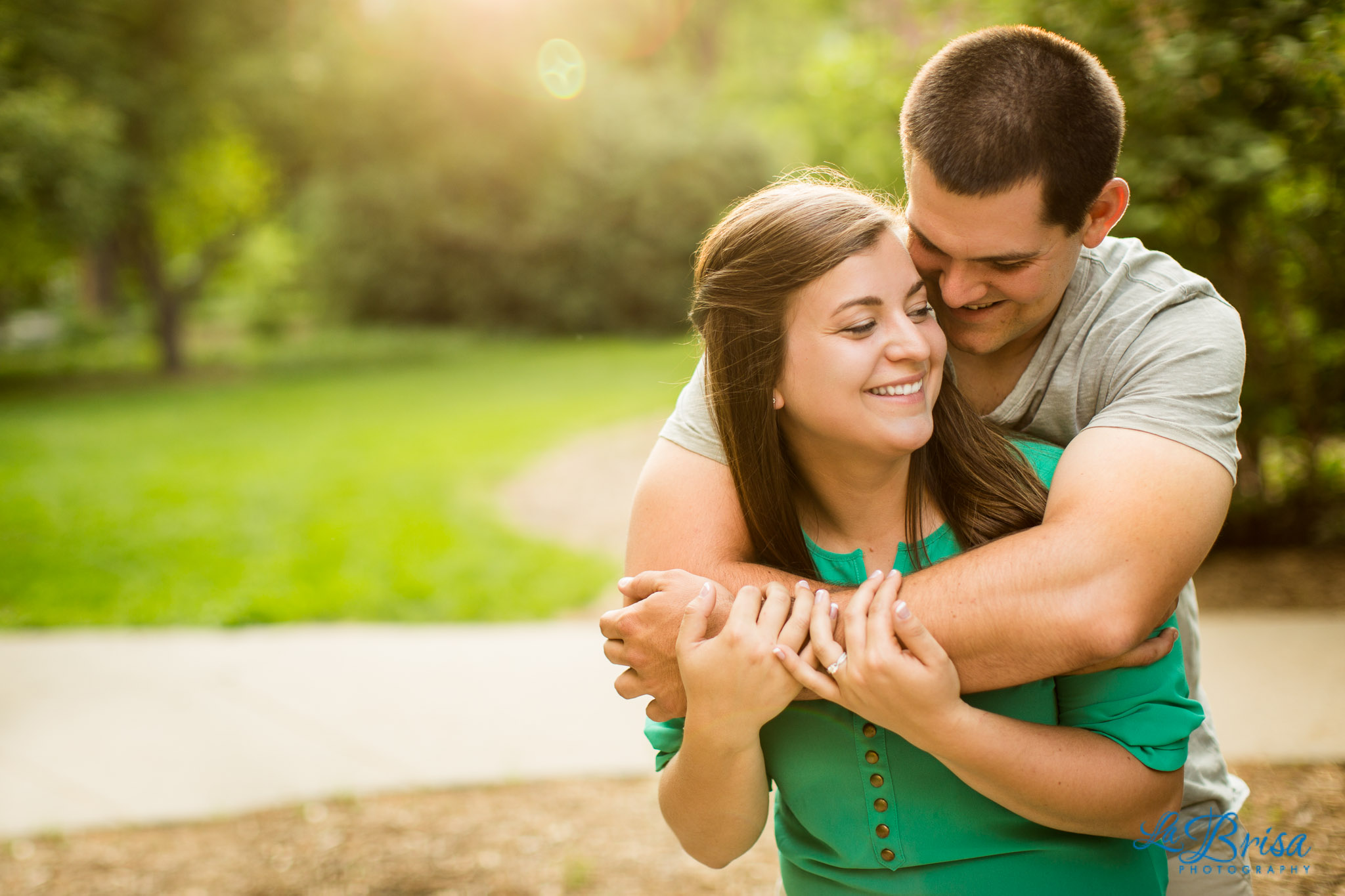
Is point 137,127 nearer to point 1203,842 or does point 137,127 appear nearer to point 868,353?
point 868,353

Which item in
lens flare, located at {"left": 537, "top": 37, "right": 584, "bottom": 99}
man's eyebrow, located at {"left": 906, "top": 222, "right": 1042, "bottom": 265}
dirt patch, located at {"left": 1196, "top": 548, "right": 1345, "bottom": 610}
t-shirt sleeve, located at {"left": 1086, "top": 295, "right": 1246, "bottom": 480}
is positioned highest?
lens flare, located at {"left": 537, "top": 37, "right": 584, "bottom": 99}

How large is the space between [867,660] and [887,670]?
0.12 ft

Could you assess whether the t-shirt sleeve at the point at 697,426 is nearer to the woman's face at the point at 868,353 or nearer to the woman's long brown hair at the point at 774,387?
the woman's long brown hair at the point at 774,387

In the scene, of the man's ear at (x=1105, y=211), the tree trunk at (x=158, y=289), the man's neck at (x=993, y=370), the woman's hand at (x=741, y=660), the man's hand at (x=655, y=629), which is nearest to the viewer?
the woman's hand at (x=741, y=660)

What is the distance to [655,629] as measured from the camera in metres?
1.95

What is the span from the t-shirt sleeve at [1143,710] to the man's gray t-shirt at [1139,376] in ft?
1.35

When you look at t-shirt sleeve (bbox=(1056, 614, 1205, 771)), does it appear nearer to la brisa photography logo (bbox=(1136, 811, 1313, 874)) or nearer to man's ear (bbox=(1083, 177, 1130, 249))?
la brisa photography logo (bbox=(1136, 811, 1313, 874))

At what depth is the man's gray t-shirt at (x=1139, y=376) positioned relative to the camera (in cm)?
195

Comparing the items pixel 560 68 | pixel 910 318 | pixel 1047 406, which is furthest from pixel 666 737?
pixel 560 68

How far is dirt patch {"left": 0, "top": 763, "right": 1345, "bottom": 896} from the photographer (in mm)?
3691

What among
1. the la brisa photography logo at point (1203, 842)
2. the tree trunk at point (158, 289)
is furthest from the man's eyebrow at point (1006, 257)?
the tree trunk at point (158, 289)

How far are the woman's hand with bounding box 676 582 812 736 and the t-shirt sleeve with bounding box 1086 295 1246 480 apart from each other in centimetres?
71

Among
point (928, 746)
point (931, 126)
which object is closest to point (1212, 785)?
point (928, 746)

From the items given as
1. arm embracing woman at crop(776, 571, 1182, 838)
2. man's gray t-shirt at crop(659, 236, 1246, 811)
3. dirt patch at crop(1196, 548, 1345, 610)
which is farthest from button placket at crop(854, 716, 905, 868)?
dirt patch at crop(1196, 548, 1345, 610)
